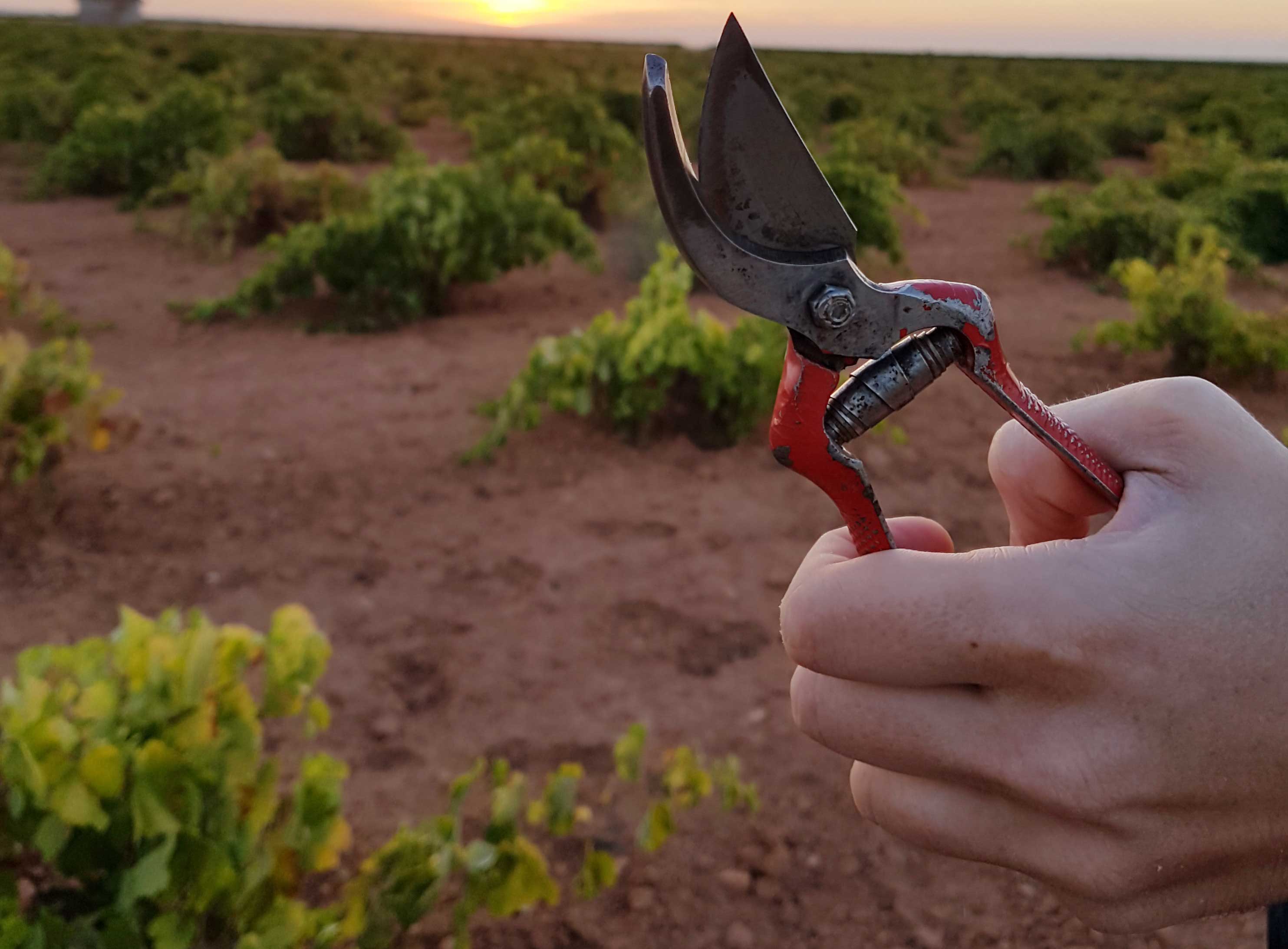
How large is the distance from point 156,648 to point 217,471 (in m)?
2.44

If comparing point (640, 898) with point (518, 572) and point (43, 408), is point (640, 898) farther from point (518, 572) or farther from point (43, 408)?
point (43, 408)

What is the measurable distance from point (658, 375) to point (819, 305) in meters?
3.04

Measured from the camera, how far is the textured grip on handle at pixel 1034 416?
41.4 inches

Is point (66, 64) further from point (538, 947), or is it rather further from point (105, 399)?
point (538, 947)

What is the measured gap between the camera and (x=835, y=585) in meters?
1.03

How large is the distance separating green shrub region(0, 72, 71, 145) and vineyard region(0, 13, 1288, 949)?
3909mm

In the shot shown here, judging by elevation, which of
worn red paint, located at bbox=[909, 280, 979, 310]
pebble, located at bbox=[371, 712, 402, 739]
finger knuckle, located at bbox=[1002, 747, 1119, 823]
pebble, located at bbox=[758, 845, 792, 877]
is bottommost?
pebble, located at bbox=[371, 712, 402, 739]

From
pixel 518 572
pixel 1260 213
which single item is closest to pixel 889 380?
pixel 518 572

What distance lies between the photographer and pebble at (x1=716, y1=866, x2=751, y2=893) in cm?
210

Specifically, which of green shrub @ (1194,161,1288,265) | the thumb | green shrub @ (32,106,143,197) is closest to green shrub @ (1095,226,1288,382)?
green shrub @ (1194,161,1288,265)

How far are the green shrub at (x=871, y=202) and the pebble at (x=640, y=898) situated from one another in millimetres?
5099

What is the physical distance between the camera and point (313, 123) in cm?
1191

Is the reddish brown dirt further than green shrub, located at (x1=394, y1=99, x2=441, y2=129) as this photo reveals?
No

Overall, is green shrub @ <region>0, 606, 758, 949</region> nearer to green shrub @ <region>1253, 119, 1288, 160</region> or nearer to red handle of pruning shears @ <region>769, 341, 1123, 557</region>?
red handle of pruning shears @ <region>769, 341, 1123, 557</region>
